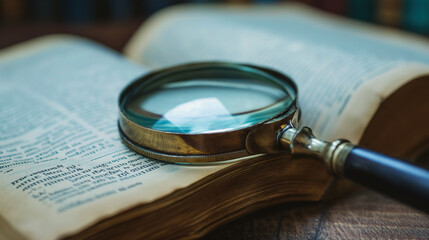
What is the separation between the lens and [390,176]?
44 cm

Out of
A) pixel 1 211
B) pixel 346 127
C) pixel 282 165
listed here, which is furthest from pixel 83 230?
pixel 346 127

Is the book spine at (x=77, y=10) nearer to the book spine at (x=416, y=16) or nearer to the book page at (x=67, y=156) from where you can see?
the book page at (x=67, y=156)

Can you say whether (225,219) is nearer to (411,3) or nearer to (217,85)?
(217,85)

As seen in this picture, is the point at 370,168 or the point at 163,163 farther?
the point at 163,163

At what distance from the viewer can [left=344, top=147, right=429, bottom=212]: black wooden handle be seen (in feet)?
1.38

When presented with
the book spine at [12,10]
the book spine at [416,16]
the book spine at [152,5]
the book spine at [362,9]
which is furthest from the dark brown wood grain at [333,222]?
the book spine at [12,10]

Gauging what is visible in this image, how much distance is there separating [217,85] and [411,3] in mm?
872

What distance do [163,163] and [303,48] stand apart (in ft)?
1.42

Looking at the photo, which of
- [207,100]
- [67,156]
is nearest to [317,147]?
[207,100]

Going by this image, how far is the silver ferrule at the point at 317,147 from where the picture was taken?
487 mm

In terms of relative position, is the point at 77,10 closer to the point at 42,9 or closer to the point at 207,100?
the point at 42,9

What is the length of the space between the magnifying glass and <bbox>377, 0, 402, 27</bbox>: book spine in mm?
829

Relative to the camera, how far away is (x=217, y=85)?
702mm

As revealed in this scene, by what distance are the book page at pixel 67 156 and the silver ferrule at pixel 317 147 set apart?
0.33 ft
